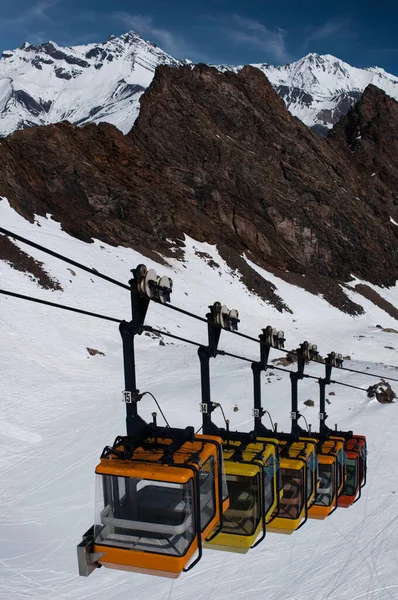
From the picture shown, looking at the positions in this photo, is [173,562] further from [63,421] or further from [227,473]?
[63,421]

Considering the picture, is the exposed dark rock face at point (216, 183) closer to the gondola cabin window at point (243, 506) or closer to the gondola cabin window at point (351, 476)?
the gondola cabin window at point (351, 476)

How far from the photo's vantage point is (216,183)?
67.8 metres

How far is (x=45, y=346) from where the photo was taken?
2925 centimetres

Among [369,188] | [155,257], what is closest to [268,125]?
[369,188]

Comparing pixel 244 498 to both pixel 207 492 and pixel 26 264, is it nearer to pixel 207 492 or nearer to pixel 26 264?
pixel 207 492

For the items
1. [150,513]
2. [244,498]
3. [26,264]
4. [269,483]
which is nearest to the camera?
[150,513]

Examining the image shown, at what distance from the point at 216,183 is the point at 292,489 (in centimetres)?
5951

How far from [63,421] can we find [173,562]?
1564 cm

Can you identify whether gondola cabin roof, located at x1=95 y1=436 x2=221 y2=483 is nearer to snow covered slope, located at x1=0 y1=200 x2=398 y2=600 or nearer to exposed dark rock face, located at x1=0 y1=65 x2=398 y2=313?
snow covered slope, located at x1=0 y1=200 x2=398 y2=600

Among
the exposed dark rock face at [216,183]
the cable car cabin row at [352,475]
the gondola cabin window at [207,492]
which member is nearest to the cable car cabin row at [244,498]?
the gondola cabin window at [207,492]

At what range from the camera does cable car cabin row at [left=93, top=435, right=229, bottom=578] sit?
7445mm

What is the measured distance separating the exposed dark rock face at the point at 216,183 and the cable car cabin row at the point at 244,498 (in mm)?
41230

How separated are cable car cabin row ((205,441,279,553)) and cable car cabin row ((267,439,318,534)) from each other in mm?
1065

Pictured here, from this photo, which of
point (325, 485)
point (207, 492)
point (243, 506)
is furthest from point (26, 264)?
point (207, 492)
